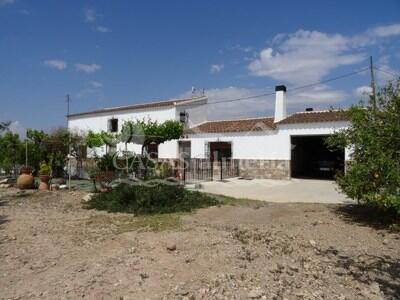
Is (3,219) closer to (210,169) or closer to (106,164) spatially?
(106,164)

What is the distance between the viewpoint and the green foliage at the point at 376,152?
7312 millimetres

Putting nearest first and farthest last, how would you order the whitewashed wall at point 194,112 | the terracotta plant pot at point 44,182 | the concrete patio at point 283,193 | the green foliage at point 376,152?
1. the green foliage at point 376,152
2. the concrete patio at point 283,193
3. the terracotta plant pot at point 44,182
4. the whitewashed wall at point 194,112

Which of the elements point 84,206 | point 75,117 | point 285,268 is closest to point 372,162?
point 285,268

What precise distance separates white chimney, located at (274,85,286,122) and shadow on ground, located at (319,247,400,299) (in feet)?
50.1

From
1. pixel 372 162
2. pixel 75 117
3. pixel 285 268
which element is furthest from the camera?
pixel 75 117

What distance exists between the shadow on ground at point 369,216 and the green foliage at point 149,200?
11.5 ft

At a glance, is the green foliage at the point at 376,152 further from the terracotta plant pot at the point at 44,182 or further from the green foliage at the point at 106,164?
the terracotta plant pot at the point at 44,182

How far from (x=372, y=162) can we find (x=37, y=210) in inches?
333

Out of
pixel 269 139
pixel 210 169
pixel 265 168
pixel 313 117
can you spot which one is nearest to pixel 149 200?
pixel 210 169

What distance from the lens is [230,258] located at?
556cm

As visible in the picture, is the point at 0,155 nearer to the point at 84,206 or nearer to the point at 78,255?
the point at 84,206

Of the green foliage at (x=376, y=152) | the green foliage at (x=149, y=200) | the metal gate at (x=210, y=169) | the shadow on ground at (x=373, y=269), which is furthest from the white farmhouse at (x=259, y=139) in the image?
the shadow on ground at (x=373, y=269)

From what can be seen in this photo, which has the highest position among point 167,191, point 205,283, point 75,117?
point 75,117

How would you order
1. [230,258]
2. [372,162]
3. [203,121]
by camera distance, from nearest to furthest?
[230,258]
[372,162]
[203,121]
